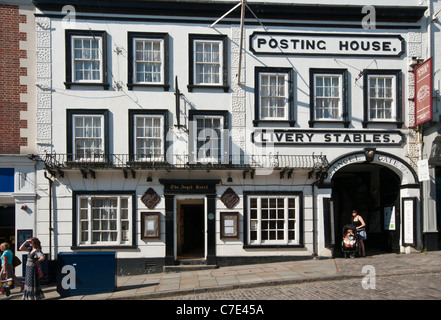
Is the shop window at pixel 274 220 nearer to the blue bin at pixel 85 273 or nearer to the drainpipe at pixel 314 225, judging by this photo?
the drainpipe at pixel 314 225

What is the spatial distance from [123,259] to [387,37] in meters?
11.8

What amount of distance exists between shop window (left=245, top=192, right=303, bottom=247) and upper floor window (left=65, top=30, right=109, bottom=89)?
21.3ft

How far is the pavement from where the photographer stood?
392 inches

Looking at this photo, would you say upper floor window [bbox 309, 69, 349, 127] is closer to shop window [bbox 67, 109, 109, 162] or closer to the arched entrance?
the arched entrance

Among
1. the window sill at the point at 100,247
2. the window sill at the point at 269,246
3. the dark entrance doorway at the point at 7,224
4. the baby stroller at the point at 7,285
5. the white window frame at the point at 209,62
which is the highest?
the white window frame at the point at 209,62

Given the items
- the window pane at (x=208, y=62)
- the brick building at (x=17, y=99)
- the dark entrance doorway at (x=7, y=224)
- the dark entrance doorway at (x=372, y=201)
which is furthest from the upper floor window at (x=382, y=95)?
the dark entrance doorway at (x=7, y=224)

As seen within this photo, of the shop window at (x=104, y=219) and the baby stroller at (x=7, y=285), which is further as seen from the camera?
the shop window at (x=104, y=219)

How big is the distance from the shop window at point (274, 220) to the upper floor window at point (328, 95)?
3.00 meters

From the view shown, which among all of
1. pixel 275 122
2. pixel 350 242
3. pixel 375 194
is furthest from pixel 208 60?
pixel 375 194

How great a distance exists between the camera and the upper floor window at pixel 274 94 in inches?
523

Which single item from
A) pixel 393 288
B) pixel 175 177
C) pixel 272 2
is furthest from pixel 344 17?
pixel 393 288

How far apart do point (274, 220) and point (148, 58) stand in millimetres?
6995
